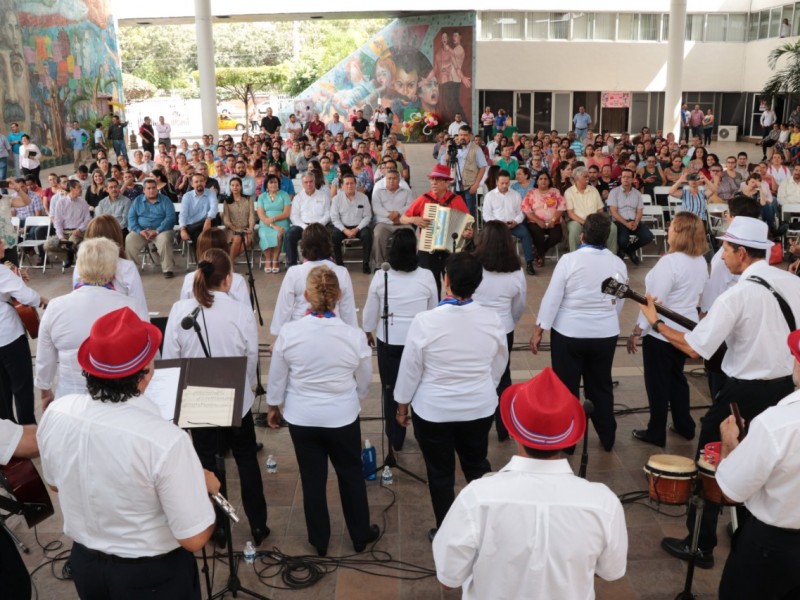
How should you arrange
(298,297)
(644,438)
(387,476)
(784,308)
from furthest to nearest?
(644,438)
(298,297)
(387,476)
(784,308)

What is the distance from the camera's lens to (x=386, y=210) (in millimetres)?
10391

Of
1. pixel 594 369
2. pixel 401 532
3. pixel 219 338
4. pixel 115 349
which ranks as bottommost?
pixel 401 532

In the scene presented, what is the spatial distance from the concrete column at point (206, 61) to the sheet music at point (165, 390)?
1982 centimetres

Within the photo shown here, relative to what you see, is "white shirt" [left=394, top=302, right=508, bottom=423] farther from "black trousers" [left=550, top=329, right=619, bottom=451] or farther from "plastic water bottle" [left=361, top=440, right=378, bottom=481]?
"black trousers" [left=550, top=329, right=619, bottom=451]

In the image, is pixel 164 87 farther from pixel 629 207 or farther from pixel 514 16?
pixel 629 207

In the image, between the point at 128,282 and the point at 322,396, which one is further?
the point at 128,282

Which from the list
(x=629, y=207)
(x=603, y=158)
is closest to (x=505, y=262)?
(x=629, y=207)

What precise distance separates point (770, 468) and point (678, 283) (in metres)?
2.64

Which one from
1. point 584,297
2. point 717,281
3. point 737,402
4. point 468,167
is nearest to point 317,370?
point 584,297

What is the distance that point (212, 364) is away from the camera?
348cm

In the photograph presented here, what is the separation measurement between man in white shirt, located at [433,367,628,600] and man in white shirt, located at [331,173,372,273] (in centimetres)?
836

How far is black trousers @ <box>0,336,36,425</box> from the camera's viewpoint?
16.9 ft

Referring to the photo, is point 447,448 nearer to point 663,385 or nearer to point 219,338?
point 219,338

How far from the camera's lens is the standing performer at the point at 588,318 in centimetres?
488
